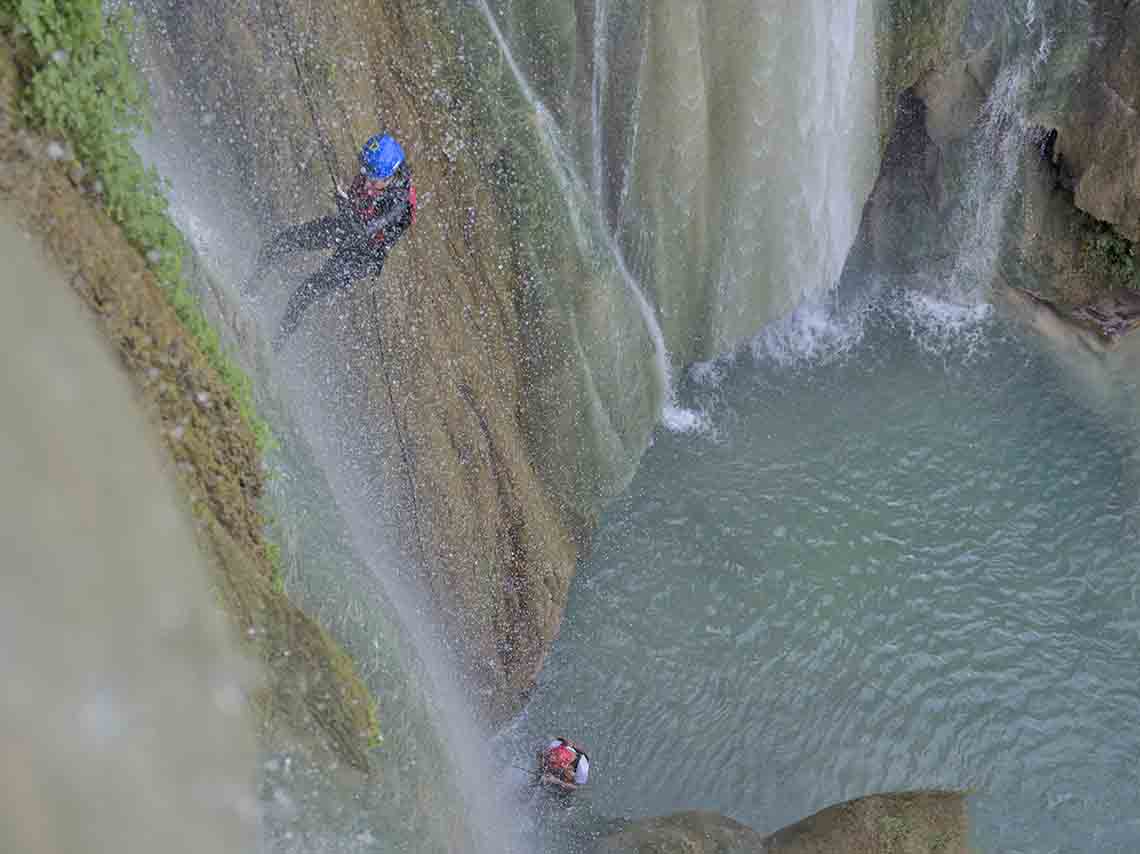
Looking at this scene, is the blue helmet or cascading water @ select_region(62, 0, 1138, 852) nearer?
the blue helmet

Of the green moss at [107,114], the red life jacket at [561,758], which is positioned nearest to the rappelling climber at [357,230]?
the green moss at [107,114]

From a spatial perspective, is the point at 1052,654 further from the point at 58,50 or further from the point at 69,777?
the point at 58,50

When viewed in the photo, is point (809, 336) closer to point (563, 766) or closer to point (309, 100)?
point (563, 766)

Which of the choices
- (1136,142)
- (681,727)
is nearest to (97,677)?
(681,727)

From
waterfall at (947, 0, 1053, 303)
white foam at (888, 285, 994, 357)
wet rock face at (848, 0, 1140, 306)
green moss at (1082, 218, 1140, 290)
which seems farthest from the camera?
white foam at (888, 285, 994, 357)

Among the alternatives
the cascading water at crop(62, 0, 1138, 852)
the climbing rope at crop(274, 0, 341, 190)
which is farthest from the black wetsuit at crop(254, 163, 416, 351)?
the cascading water at crop(62, 0, 1138, 852)

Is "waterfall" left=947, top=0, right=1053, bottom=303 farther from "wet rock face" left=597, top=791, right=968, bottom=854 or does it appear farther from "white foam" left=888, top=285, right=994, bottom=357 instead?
"wet rock face" left=597, top=791, right=968, bottom=854

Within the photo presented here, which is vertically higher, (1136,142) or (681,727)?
(1136,142)

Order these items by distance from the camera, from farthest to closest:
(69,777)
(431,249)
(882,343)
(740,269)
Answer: (882,343), (740,269), (431,249), (69,777)
